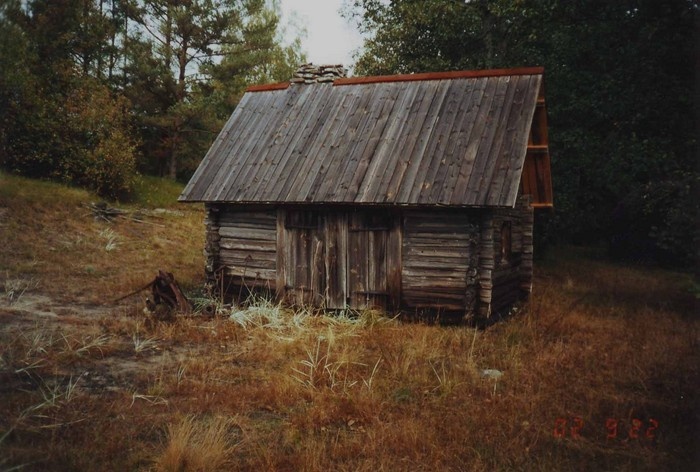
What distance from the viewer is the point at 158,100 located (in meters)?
29.1

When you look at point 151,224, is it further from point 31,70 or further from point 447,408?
point 447,408

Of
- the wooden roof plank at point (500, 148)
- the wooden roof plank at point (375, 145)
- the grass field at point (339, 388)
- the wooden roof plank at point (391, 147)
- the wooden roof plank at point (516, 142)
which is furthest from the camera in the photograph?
the wooden roof plank at point (375, 145)

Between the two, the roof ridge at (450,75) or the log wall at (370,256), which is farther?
the roof ridge at (450,75)

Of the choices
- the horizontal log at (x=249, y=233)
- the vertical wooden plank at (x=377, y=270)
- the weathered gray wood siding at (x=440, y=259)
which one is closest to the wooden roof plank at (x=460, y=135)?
the weathered gray wood siding at (x=440, y=259)

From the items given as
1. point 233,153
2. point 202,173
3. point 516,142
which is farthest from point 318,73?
point 516,142

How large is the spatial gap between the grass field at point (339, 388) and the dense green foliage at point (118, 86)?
10.2 metres

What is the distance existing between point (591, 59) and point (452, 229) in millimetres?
9969

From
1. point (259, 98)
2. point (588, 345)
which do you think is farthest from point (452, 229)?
point (259, 98)

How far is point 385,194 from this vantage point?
11273 millimetres

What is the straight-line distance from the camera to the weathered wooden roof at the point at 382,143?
36.6 ft

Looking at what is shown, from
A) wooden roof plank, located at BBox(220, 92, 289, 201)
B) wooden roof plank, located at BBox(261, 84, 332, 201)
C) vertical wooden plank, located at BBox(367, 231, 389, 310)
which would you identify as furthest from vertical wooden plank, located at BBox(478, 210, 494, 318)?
wooden roof plank, located at BBox(220, 92, 289, 201)

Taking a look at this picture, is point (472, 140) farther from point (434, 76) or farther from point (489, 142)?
point (434, 76)

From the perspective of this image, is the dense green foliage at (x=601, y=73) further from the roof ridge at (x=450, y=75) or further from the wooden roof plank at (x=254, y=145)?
the wooden roof plank at (x=254, y=145)
